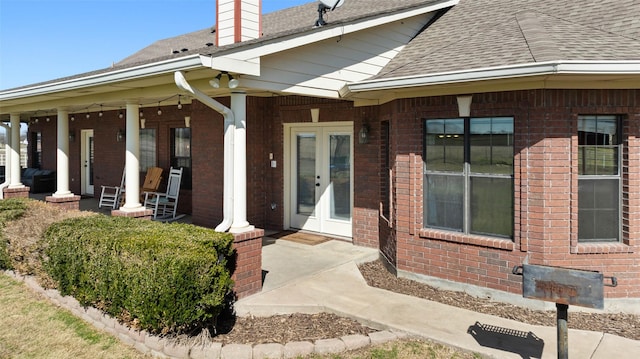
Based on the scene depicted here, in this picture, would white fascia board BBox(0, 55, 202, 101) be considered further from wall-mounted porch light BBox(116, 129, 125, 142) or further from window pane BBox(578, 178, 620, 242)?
window pane BBox(578, 178, 620, 242)

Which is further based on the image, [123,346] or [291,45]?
[291,45]

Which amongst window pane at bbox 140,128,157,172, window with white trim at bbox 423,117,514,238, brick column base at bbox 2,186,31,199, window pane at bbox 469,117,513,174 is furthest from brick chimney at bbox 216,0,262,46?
brick column base at bbox 2,186,31,199

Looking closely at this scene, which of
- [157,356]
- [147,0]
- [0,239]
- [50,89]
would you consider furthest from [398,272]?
[147,0]

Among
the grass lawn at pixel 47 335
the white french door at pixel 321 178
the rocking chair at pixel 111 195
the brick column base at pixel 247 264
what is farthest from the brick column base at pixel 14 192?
the brick column base at pixel 247 264

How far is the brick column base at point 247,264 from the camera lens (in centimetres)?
538

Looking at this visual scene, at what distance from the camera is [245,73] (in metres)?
5.24

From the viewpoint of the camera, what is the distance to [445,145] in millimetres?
6078

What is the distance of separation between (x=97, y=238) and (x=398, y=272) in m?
4.18

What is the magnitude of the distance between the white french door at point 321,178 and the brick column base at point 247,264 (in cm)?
331

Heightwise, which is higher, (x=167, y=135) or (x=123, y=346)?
(x=167, y=135)

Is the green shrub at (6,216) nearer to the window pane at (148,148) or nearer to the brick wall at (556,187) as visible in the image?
the window pane at (148,148)

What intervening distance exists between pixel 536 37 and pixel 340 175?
170 inches

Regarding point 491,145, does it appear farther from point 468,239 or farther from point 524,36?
point 524,36

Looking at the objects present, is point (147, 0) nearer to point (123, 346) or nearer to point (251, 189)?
point (251, 189)
